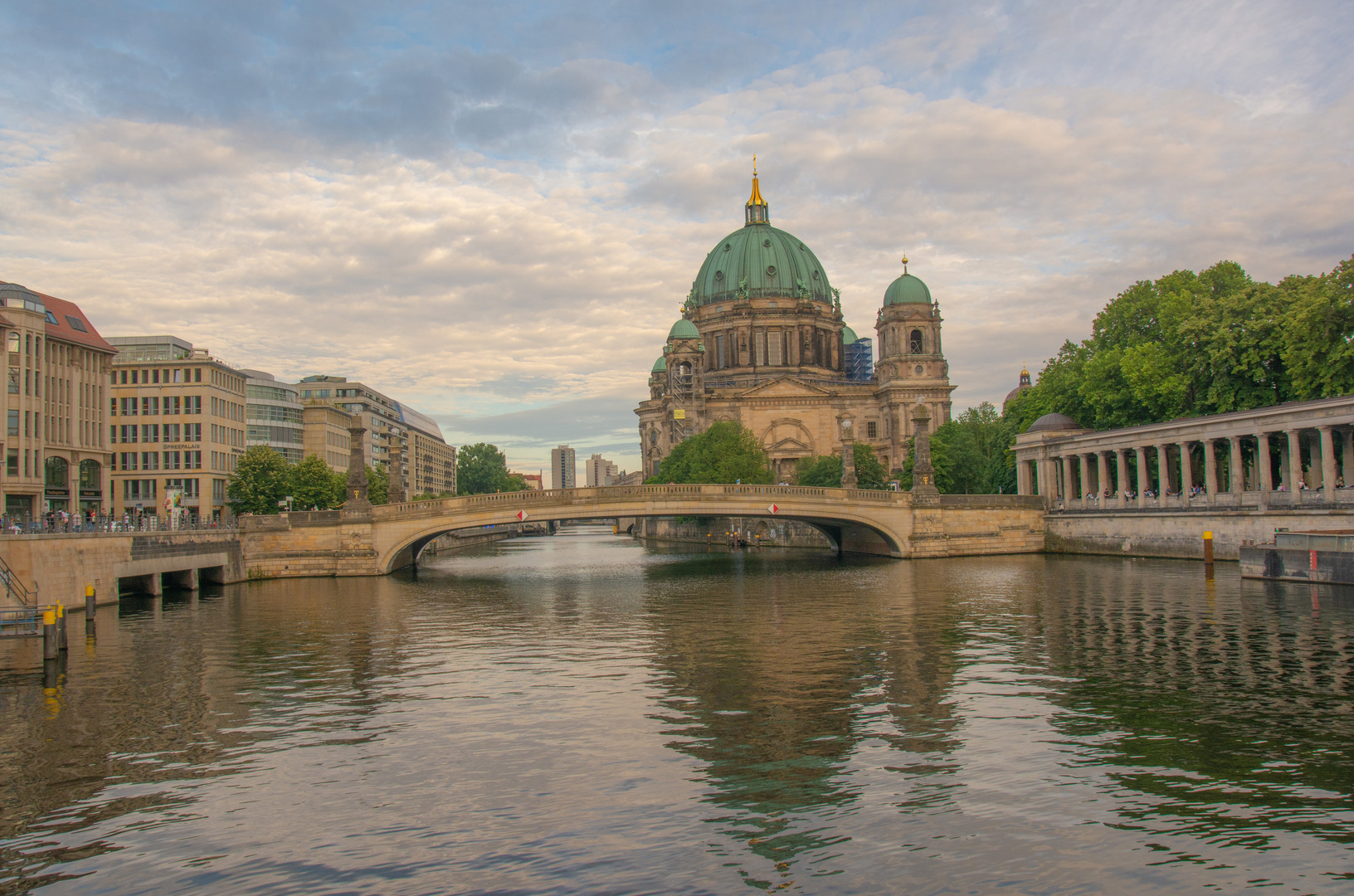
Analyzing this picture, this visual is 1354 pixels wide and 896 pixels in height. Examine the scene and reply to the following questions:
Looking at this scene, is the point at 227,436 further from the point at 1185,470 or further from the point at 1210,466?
the point at 1210,466

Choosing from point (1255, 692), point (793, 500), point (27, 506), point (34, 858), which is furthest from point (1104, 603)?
point (27, 506)

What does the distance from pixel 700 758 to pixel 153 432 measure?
73.1m

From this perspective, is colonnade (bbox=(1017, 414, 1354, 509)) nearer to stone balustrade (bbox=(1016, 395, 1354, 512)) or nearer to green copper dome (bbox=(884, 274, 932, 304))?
stone balustrade (bbox=(1016, 395, 1354, 512))

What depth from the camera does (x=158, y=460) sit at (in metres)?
76.0

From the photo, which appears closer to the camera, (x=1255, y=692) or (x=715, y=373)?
(x=1255, y=692)

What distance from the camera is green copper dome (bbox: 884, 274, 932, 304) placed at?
11488 cm

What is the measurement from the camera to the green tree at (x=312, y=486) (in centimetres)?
7138

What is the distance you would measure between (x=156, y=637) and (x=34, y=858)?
2014 cm

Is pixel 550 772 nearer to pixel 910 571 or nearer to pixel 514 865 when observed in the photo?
pixel 514 865

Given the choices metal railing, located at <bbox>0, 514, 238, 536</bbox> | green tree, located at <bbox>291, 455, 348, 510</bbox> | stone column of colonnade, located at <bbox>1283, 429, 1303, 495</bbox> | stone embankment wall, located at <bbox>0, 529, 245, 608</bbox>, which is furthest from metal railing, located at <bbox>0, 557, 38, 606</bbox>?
stone column of colonnade, located at <bbox>1283, 429, 1303, 495</bbox>

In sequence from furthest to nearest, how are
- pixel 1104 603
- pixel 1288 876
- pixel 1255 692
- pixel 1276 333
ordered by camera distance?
pixel 1276 333 < pixel 1104 603 < pixel 1255 692 < pixel 1288 876

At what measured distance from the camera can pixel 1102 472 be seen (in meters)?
62.9

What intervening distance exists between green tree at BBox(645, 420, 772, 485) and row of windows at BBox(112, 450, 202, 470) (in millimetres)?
41524

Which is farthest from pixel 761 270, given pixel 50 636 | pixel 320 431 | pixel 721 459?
pixel 50 636
